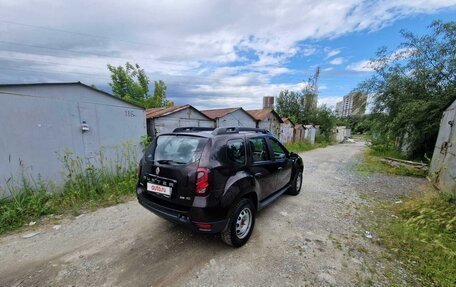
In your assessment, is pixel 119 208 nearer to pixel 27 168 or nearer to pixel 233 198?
pixel 27 168

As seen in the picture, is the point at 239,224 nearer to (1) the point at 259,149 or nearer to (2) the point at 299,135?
(1) the point at 259,149

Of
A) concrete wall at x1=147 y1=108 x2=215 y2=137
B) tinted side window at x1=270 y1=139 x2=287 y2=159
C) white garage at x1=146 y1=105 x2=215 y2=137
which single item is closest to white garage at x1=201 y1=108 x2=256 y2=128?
concrete wall at x1=147 y1=108 x2=215 y2=137

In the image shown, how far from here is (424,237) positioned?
3045 mm

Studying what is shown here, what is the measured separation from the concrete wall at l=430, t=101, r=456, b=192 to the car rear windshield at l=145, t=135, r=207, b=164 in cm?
587

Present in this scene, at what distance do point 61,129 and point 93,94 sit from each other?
1200 millimetres

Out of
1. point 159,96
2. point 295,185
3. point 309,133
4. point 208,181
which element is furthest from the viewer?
point 159,96

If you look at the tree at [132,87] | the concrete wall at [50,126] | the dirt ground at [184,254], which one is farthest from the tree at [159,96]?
the dirt ground at [184,254]

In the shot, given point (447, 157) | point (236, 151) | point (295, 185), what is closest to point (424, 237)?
point (295, 185)

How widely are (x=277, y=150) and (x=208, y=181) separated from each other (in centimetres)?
220

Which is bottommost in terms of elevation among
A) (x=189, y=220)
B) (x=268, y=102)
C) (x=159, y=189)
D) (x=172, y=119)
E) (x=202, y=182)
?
(x=189, y=220)

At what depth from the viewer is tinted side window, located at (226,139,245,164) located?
109 inches

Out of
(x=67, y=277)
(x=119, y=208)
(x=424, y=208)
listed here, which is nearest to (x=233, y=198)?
(x=67, y=277)

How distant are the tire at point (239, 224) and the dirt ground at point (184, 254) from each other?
0.14 m

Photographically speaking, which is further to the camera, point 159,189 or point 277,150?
point 277,150
